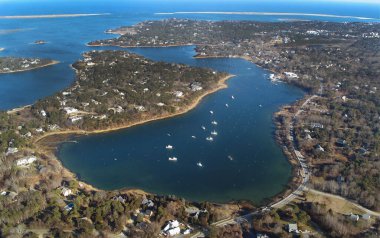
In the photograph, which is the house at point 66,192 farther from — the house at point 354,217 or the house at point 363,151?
the house at point 363,151

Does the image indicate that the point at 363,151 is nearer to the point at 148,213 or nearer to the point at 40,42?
the point at 148,213

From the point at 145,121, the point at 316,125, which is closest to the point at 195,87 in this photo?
the point at 145,121

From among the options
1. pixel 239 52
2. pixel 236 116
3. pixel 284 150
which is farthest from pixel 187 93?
pixel 239 52

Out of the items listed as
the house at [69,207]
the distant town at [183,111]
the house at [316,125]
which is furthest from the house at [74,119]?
the house at [316,125]

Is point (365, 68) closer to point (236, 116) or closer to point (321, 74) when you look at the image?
point (321, 74)

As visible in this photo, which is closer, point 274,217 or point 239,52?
point 274,217

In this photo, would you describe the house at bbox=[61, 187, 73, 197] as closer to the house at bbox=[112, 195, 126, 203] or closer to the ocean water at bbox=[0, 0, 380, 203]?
the ocean water at bbox=[0, 0, 380, 203]
